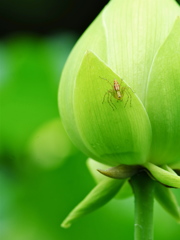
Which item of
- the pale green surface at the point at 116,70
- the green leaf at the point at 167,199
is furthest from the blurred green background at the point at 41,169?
the pale green surface at the point at 116,70

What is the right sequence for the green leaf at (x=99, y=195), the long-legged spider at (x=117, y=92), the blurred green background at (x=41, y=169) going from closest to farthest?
1. the long-legged spider at (x=117, y=92)
2. the green leaf at (x=99, y=195)
3. the blurred green background at (x=41, y=169)

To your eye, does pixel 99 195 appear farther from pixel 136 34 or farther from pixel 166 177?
pixel 136 34

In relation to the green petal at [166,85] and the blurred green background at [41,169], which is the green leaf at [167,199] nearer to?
the green petal at [166,85]

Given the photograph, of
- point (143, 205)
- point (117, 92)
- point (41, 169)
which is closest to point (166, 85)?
point (117, 92)

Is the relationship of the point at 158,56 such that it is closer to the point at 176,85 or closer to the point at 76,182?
the point at 176,85

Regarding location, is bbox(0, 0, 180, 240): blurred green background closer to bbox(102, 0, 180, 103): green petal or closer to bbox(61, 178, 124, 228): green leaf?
bbox(61, 178, 124, 228): green leaf

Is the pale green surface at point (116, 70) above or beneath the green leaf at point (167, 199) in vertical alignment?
above
